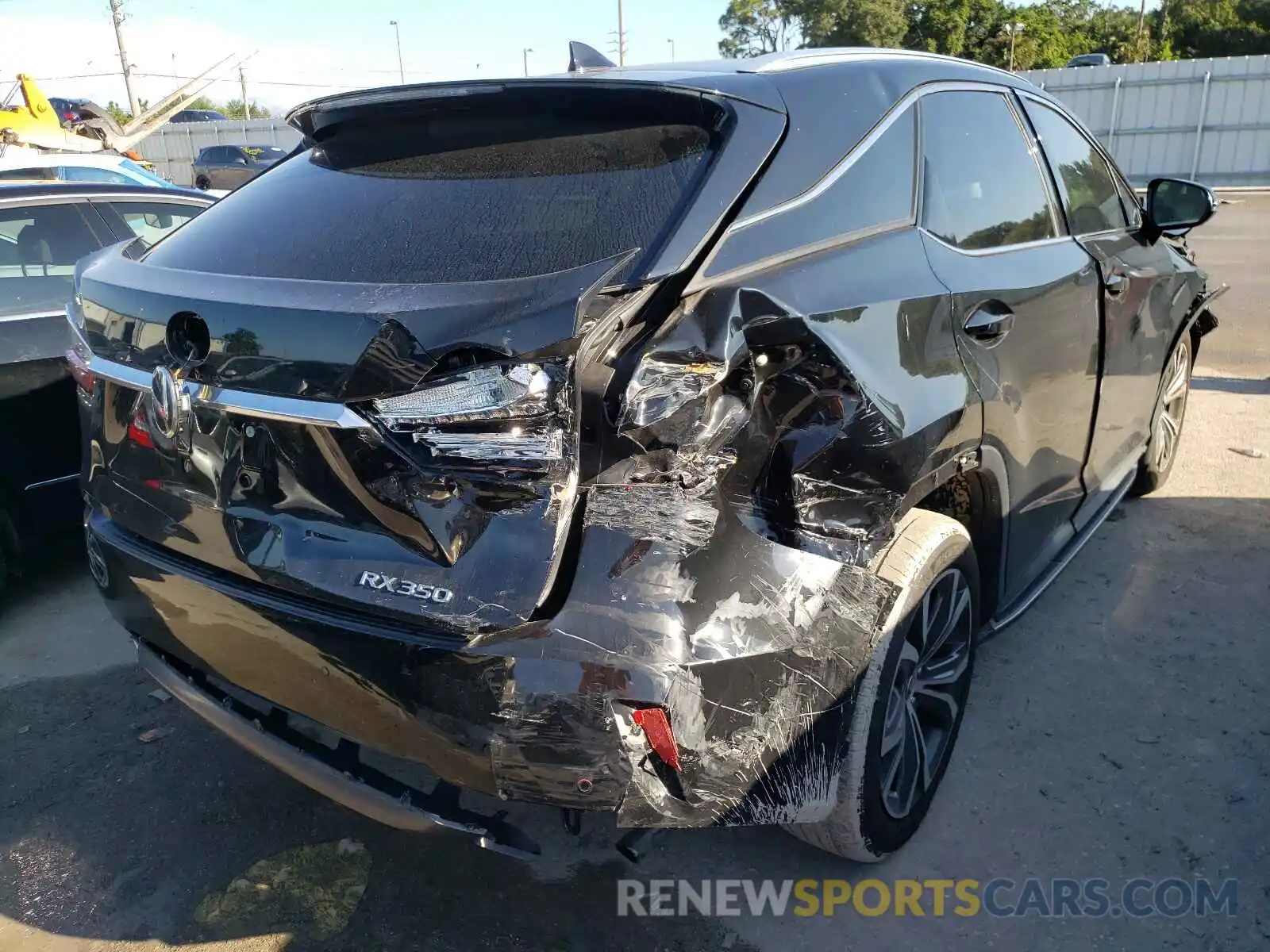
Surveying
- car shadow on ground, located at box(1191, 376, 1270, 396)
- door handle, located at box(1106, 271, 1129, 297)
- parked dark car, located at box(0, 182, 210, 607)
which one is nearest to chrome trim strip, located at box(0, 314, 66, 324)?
parked dark car, located at box(0, 182, 210, 607)

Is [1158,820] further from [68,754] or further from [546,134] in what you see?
[68,754]

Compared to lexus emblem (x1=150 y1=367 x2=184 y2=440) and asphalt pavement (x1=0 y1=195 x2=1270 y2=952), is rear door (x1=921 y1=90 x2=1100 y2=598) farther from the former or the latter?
lexus emblem (x1=150 y1=367 x2=184 y2=440)

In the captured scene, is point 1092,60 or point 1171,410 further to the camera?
point 1092,60

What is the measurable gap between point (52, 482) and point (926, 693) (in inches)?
135

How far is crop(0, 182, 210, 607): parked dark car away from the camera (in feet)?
12.5

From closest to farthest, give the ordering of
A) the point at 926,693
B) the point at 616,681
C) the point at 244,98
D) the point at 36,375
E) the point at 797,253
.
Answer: the point at 616,681
the point at 797,253
the point at 926,693
the point at 36,375
the point at 244,98

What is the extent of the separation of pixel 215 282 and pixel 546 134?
0.79 metres

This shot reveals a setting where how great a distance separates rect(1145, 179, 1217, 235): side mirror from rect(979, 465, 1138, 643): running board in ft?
3.40


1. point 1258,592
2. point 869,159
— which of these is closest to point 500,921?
point 869,159

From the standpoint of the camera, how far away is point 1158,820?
2639mm

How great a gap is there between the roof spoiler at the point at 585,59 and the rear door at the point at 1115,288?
147 cm

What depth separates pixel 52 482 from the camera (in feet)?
12.9

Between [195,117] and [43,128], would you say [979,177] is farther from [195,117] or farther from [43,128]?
[195,117]

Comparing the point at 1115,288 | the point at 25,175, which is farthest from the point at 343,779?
the point at 25,175
